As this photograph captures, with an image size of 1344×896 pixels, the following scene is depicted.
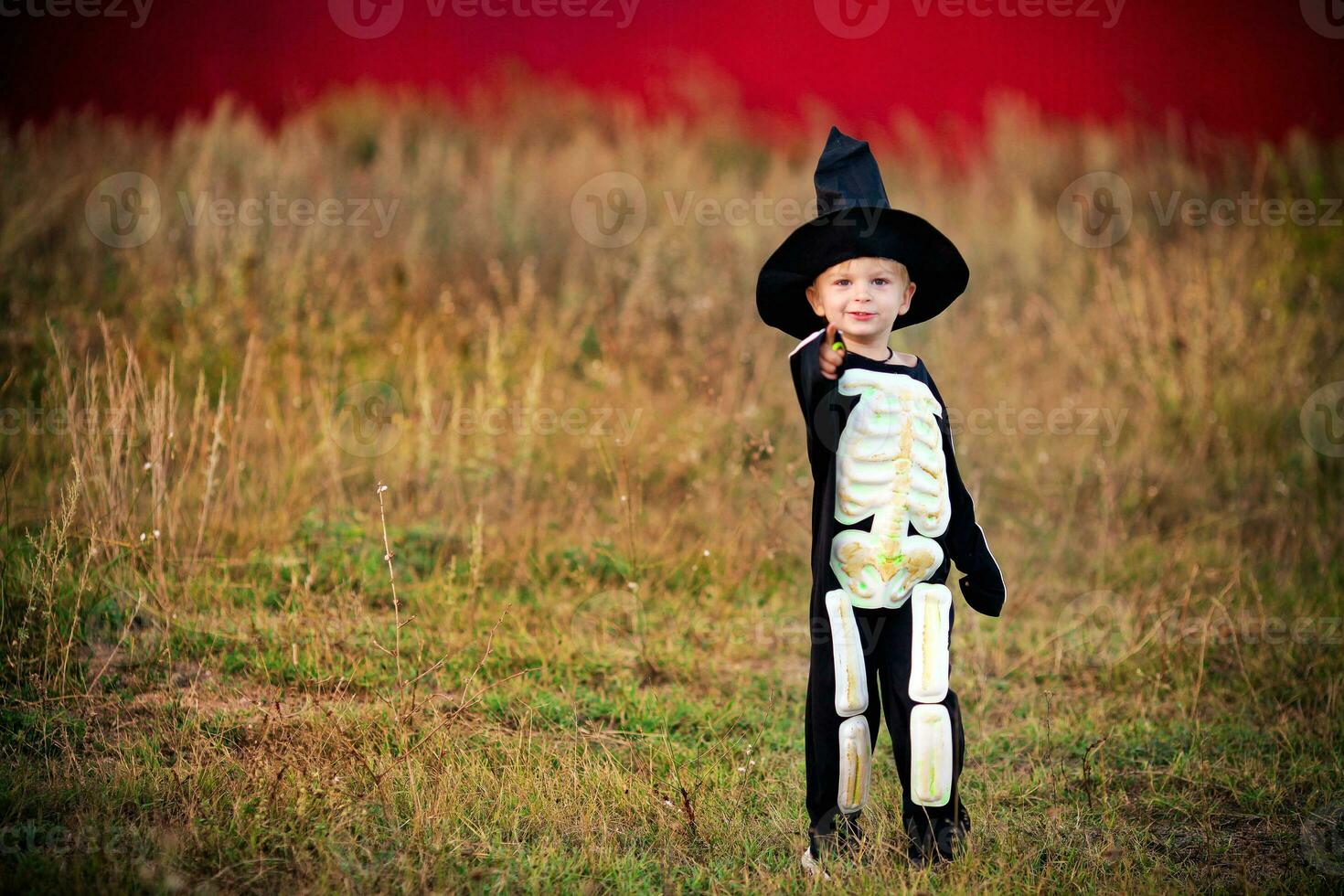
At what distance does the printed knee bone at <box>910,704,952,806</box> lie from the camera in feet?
9.07

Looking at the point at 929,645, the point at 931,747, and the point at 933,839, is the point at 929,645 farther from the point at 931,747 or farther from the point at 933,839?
the point at 933,839

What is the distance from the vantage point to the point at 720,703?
4.19 m

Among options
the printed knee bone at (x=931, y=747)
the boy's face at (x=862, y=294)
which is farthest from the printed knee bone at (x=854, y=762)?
the boy's face at (x=862, y=294)

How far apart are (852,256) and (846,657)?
994 mm

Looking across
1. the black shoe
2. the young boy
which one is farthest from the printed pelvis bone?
the black shoe

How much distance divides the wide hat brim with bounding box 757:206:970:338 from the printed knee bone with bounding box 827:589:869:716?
75 centimetres

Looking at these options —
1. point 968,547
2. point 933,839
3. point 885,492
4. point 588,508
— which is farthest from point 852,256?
point 588,508

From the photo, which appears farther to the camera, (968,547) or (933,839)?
(968,547)

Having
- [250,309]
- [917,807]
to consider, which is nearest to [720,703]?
[917,807]

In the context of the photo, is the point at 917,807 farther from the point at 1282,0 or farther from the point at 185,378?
the point at 1282,0

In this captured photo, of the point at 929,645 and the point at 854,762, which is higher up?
the point at 929,645

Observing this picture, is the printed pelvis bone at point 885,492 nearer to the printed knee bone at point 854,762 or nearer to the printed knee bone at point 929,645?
the printed knee bone at point 929,645

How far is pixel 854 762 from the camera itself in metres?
2.82

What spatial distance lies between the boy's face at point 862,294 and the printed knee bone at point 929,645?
2.21 feet
